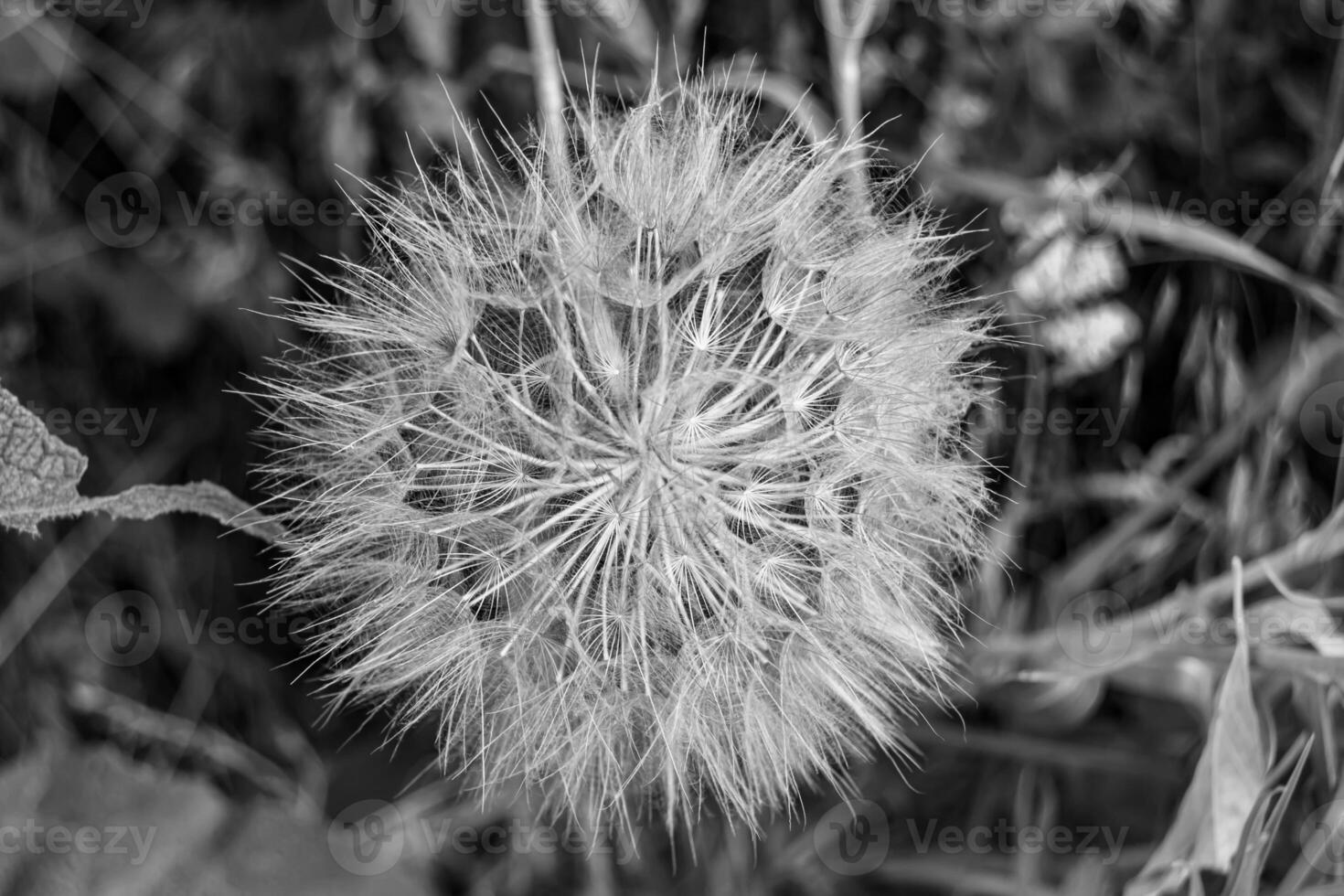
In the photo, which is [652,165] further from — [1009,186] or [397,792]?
[397,792]

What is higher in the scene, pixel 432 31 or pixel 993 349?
pixel 432 31

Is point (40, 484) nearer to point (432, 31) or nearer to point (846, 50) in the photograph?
point (432, 31)

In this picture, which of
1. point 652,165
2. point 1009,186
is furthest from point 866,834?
point 652,165

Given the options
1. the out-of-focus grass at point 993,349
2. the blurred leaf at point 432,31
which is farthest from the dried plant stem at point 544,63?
the blurred leaf at point 432,31

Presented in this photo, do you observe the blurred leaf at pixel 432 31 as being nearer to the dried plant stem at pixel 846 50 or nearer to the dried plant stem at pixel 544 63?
the dried plant stem at pixel 544 63

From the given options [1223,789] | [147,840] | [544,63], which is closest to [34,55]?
[544,63]

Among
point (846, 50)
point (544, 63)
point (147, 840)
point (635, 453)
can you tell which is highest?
point (846, 50)
